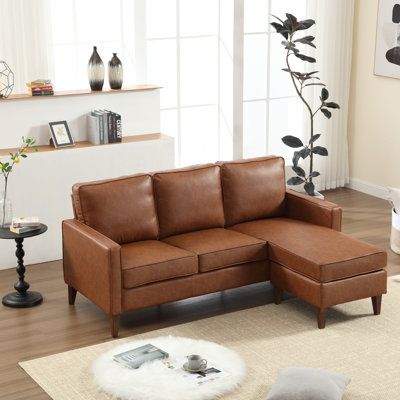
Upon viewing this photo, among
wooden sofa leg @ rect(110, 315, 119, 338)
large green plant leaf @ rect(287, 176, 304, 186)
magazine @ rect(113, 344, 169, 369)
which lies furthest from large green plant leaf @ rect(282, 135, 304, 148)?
magazine @ rect(113, 344, 169, 369)

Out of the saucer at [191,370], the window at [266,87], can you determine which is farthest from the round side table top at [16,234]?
the window at [266,87]

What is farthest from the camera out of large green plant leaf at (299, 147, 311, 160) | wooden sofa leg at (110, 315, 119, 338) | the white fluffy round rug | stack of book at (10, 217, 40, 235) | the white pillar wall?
large green plant leaf at (299, 147, 311, 160)

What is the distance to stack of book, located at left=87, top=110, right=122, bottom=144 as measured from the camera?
6.78 m

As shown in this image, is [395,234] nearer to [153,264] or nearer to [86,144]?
[153,264]

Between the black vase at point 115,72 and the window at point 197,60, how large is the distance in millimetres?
719

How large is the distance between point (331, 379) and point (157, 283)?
1.37 meters

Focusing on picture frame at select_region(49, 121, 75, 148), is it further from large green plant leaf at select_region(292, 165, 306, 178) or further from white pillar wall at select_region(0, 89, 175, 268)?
large green plant leaf at select_region(292, 165, 306, 178)

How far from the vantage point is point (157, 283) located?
17.7 ft

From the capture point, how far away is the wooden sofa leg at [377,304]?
566cm

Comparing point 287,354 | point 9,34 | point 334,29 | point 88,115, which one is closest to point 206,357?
point 287,354

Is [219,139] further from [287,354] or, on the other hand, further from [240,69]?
[287,354]

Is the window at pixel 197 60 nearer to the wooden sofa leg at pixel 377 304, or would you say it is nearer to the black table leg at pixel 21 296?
the black table leg at pixel 21 296

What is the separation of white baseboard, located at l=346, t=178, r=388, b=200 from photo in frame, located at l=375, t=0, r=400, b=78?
111cm

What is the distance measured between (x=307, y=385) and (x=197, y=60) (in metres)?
4.44
